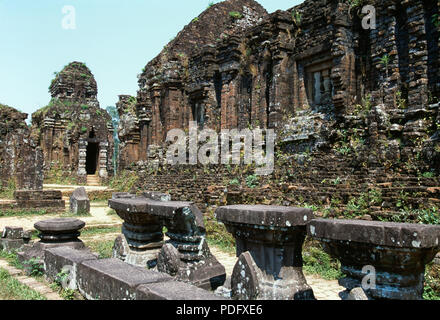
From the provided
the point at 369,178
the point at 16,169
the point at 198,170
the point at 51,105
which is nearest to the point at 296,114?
the point at 198,170

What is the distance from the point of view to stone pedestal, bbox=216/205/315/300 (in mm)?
3935

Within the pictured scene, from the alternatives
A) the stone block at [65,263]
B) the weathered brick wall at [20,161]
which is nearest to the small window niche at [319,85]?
the stone block at [65,263]

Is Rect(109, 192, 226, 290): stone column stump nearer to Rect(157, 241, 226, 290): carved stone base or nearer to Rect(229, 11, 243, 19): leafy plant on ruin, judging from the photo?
Rect(157, 241, 226, 290): carved stone base

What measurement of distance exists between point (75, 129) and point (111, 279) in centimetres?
2689

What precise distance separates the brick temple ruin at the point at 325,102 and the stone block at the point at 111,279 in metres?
4.83

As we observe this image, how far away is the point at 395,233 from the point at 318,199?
237 inches

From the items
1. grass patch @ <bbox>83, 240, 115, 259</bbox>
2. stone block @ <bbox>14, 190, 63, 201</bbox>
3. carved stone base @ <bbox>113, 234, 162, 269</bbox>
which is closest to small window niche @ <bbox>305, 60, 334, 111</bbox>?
grass patch @ <bbox>83, 240, 115, 259</bbox>

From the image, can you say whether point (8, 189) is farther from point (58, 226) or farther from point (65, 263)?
point (65, 263)

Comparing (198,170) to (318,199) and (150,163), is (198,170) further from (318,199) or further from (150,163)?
(318,199)

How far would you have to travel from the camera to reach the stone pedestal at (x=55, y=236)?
6586 millimetres

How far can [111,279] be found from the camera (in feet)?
13.3

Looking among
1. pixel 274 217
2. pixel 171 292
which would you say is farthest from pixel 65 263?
pixel 274 217

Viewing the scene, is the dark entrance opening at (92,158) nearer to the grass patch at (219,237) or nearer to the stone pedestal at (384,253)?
the grass patch at (219,237)

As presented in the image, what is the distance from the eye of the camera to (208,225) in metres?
10.6
